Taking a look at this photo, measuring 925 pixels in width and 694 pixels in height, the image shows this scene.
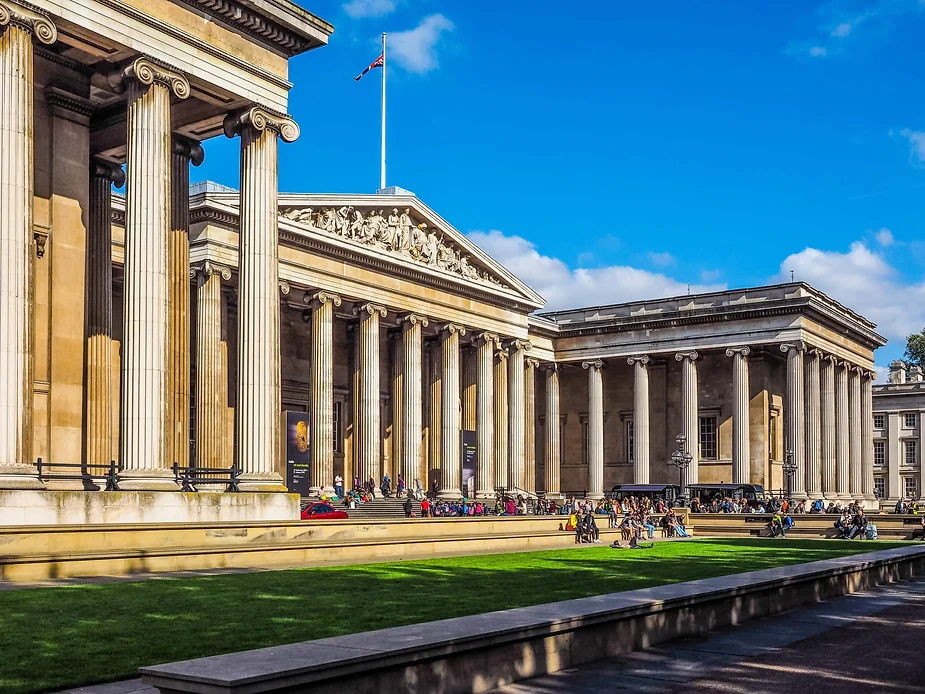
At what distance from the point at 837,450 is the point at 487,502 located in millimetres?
27667

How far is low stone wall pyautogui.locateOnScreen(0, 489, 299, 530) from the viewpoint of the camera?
22.1 metres

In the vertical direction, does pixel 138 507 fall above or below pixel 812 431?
below

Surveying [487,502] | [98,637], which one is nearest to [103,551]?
[98,637]

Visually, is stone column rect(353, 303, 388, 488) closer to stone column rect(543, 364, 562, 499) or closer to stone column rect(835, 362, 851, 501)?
stone column rect(543, 364, 562, 499)

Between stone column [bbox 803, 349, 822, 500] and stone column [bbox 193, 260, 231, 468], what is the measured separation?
3851 cm

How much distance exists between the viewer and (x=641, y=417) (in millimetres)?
73000

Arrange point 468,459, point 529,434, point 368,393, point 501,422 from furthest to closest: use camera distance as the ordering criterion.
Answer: point 529,434 → point 501,422 → point 468,459 → point 368,393

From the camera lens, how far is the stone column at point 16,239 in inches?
894

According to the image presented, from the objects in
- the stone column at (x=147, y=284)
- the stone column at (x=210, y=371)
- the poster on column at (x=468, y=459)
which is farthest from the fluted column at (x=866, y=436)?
the stone column at (x=147, y=284)

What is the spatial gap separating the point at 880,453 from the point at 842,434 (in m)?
32.0

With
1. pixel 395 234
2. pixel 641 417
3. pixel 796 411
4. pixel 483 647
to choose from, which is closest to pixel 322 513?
pixel 395 234

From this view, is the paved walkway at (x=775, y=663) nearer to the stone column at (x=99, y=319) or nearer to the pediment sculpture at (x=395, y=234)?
the stone column at (x=99, y=319)

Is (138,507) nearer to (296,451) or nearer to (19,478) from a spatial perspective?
(19,478)

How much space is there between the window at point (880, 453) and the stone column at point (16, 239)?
9363cm
